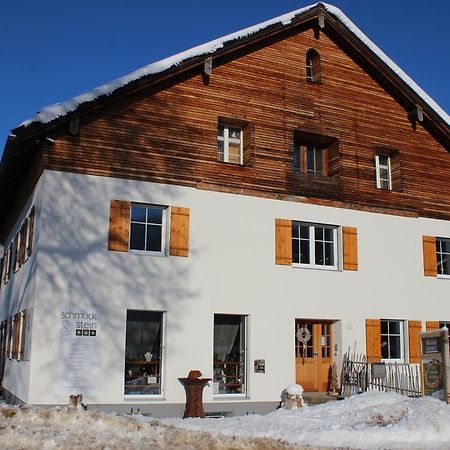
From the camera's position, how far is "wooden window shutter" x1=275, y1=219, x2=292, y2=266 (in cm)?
1639

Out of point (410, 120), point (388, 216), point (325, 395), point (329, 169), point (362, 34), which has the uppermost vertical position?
point (362, 34)

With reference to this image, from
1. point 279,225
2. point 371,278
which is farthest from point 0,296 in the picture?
point 371,278

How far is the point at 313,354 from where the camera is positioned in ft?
55.4

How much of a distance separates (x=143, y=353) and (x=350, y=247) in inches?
248

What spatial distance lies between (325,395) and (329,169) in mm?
6125

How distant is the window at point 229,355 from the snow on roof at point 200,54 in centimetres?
587

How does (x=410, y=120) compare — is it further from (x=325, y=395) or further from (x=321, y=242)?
(x=325, y=395)

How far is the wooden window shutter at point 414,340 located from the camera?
17.5m

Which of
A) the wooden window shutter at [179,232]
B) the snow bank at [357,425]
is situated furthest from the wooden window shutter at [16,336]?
the snow bank at [357,425]

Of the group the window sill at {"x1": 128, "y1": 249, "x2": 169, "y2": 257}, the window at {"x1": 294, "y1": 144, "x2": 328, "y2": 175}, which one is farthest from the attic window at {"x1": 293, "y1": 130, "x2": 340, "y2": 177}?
the window sill at {"x1": 128, "y1": 249, "x2": 169, "y2": 257}

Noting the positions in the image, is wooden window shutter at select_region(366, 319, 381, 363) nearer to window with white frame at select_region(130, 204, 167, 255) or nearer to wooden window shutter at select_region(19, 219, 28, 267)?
window with white frame at select_region(130, 204, 167, 255)

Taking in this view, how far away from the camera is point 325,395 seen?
53.8 feet

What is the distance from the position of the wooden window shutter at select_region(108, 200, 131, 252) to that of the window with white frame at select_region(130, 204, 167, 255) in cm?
32

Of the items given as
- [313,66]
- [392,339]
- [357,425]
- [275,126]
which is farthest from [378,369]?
[313,66]
